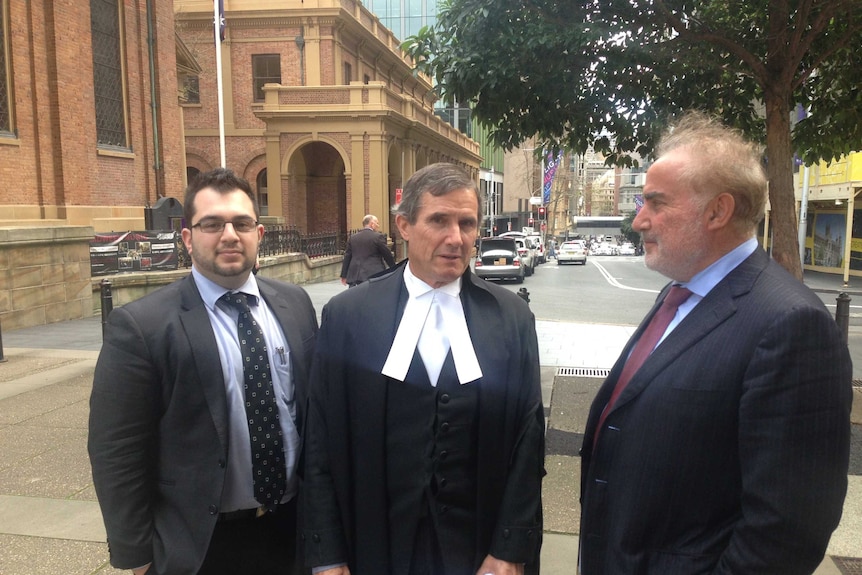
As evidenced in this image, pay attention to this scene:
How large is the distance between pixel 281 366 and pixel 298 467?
0.37 metres

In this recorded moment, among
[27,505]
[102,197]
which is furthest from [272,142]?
[27,505]

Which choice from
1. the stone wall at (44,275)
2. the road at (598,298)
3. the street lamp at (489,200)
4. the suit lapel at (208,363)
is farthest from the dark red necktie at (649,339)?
the street lamp at (489,200)

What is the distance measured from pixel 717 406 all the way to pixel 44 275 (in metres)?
12.5

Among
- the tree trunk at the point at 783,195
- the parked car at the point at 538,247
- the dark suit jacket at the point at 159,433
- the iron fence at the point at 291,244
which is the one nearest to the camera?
the dark suit jacket at the point at 159,433

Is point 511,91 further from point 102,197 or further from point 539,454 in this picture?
point 102,197

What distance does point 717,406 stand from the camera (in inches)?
66.2

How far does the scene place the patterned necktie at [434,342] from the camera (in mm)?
2119

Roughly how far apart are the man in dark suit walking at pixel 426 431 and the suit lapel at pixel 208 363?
1.00ft

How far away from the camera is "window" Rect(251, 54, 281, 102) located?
3083cm

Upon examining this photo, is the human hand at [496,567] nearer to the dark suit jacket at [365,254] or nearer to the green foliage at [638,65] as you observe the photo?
the green foliage at [638,65]

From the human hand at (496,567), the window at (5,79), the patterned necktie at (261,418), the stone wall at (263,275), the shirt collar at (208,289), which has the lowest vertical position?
the stone wall at (263,275)

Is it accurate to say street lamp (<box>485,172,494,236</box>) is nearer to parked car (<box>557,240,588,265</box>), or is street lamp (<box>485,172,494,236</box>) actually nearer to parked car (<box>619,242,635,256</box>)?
parked car (<box>619,242,635,256</box>)

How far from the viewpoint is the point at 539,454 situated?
220 cm

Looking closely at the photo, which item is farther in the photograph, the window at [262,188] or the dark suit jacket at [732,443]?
the window at [262,188]
